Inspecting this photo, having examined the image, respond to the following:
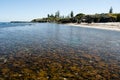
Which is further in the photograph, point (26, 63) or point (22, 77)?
point (26, 63)

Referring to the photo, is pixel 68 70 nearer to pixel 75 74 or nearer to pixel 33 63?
pixel 75 74

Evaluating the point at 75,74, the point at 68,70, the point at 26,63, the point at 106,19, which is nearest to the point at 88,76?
the point at 75,74

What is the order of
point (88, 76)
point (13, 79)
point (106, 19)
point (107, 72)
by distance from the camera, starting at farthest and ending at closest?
1. point (106, 19)
2. point (107, 72)
3. point (88, 76)
4. point (13, 79)

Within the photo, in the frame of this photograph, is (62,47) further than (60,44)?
No

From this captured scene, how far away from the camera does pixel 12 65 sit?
1579 cm

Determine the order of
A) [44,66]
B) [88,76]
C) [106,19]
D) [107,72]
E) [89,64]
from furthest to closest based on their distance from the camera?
1. [106,19]
2. [89,64]
3. [44,66]
4. [107,72]
5. [88,76]

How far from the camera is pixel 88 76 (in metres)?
13.3

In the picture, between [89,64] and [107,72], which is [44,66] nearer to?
[89,64]

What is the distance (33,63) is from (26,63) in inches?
26.4

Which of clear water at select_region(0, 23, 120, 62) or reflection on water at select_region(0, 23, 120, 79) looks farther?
clear water at select_region(0, 23, 120, 62)

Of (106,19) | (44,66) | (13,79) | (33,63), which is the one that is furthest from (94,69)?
(106,19)

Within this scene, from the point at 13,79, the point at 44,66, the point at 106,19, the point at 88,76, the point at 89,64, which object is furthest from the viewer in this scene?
the point at 106,19

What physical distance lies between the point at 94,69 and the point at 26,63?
6444mm

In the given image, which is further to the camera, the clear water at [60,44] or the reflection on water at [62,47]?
the clear water at [60,44]
